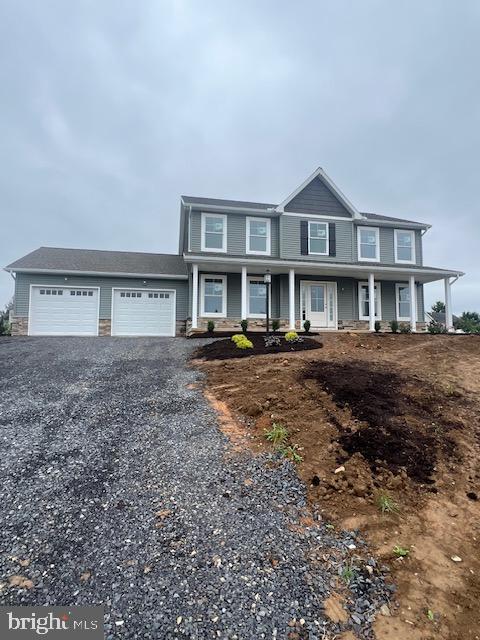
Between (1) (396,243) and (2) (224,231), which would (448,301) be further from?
(2) (224,231)

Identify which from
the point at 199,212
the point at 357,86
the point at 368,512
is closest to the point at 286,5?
the point at 357,86

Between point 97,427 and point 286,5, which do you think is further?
point 286,5

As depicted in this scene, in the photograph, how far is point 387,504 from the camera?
3.14m

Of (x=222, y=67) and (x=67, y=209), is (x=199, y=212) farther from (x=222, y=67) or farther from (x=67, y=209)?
(x=67, y=209)

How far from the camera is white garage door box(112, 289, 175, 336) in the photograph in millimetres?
14887

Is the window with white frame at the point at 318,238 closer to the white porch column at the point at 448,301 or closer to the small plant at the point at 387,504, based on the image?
the white porch column at the point at 448,301

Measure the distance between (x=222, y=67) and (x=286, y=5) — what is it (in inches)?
161

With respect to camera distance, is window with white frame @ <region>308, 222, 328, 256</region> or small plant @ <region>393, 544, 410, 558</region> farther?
window with white frame @ <region>308, 222, 328, 256</region>

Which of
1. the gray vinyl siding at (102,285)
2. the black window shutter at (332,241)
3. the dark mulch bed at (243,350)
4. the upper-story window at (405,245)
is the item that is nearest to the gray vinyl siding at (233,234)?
the gray vinyl siding at (102,285)

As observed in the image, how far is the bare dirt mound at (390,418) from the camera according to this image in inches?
150

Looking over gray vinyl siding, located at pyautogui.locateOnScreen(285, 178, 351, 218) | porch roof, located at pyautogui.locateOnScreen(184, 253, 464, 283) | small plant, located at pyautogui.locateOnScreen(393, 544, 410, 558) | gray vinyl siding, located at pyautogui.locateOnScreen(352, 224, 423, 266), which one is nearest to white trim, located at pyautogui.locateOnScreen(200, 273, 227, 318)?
porch roof, located at pyautogui.locateOnScreen(184, 253, 464, 283)

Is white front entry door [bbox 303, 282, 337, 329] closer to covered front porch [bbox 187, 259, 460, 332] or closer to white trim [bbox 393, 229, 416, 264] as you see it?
covered front porch [bbox 187, 259, 460, 332]

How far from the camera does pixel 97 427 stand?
4.68 meters

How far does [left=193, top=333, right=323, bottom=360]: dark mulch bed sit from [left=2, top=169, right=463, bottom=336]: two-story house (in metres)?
3.70
